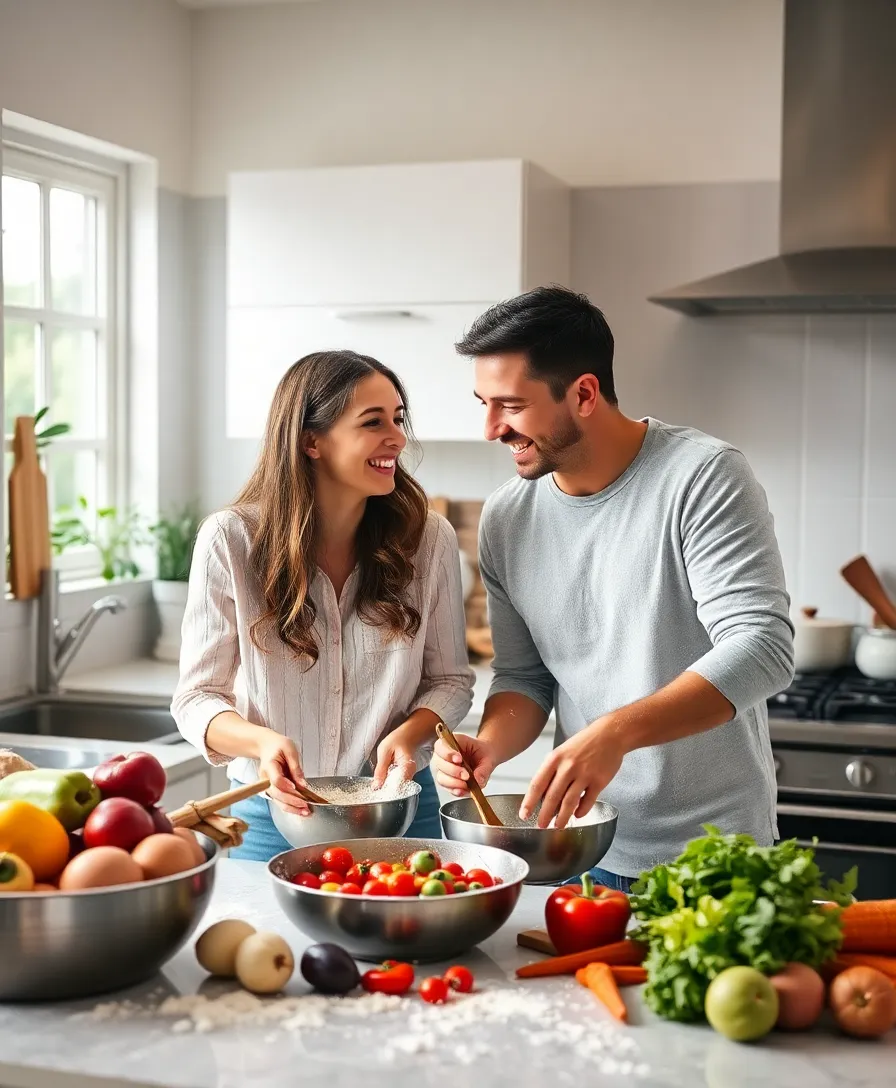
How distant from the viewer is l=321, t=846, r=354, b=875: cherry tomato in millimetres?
1558

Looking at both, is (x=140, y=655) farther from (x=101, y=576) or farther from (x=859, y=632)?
(x=859, y=632)

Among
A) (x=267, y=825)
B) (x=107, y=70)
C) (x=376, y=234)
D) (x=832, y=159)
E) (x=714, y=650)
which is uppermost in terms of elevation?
(x=107, y=70)

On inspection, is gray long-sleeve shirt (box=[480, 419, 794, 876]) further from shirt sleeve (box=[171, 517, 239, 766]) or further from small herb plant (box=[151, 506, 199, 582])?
small herb plant (box=[151, 506, 199, 582])

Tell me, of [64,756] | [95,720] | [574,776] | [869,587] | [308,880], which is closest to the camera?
[308,880]

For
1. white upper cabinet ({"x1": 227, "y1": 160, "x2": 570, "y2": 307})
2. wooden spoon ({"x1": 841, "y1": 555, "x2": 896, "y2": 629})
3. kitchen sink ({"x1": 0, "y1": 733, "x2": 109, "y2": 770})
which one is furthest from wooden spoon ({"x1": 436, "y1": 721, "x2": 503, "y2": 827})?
wooden spoon ({"x1": 841, "y1": 555, "x2": 896, "y2": 629})

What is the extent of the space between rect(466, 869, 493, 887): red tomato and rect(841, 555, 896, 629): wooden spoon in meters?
2.21

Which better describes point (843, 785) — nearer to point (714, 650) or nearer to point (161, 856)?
point (714, 650)

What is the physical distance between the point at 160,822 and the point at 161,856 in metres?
0.08

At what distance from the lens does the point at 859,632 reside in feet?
11.8

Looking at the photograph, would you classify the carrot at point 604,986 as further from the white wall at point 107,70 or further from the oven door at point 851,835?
the white wall at point 107,70

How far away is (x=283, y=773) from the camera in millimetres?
1757

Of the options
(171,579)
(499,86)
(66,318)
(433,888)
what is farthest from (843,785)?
(66,318)

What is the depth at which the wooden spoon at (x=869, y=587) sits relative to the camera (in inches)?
136

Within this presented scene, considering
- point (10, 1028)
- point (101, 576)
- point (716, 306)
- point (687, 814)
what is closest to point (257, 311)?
point (101, 576)
